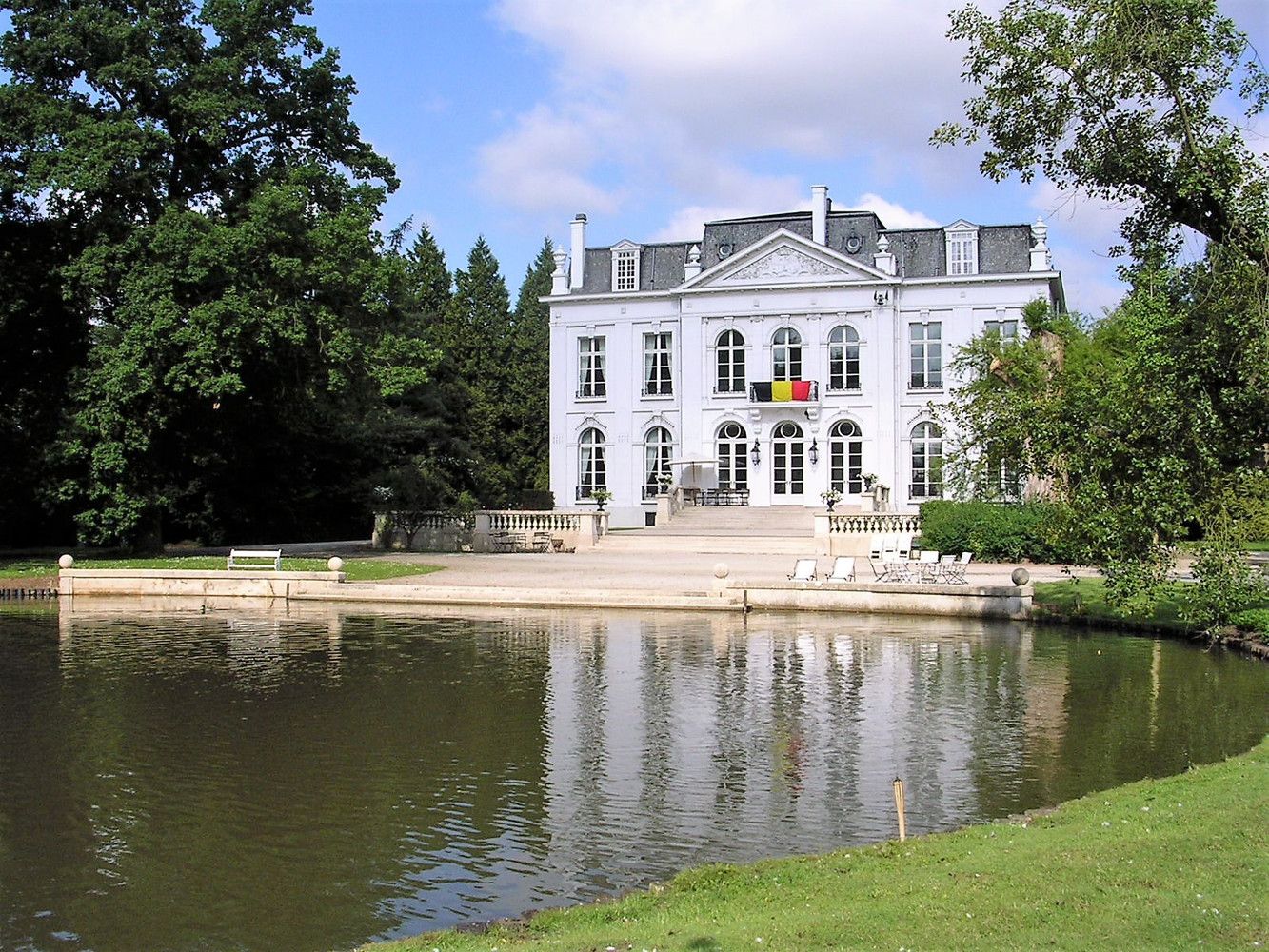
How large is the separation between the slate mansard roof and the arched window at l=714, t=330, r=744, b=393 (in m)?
3.18

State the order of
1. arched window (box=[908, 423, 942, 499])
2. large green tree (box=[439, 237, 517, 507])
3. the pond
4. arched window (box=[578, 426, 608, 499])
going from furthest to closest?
large green tree (box=[439, 237, 517, 507]) < arched window (box=[578, 426, 608, 499]) < arched window (box=[908, 423, 942, 499]) < the pond

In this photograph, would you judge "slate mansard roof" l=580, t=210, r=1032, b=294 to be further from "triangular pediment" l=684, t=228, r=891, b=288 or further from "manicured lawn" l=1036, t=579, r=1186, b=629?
"manicured lawn" l=1036, t=579, r=1186, b=629

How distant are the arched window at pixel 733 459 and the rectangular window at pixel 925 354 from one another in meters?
7.02

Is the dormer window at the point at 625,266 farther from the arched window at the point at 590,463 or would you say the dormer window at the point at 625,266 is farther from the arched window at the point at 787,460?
the arched window at the point at 787,460

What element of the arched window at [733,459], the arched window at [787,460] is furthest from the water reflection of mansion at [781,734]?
the arched window at [733,459]

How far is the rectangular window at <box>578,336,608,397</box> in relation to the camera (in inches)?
2087

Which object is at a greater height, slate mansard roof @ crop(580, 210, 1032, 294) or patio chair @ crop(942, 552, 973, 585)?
slate mansard roof @ crop(580, 210, 1032, 294)

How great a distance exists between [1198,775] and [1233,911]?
4026 mm

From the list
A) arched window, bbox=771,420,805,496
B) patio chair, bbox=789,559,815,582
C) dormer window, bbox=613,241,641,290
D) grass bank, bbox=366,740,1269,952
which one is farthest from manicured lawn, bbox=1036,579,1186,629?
dormer window, bbox=613,241,641,290

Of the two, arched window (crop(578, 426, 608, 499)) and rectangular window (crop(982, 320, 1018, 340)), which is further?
arched window (crop(578, 426, 608, 499))

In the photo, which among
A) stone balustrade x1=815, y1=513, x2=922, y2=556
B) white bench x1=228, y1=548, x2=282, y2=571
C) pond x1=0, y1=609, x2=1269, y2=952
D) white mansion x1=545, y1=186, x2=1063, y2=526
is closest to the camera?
pond x1=0, y1=609, x2=1269, y2=952

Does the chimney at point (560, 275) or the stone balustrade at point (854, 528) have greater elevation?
the chimney at point (560, 275)

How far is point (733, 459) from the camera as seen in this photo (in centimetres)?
5031

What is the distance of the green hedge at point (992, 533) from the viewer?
1281 inches
